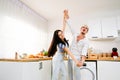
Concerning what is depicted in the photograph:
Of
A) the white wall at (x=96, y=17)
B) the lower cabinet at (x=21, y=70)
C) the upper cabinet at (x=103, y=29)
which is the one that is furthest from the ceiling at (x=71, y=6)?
the lower cabinet at (x=21, y=70)

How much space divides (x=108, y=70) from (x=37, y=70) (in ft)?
5.23

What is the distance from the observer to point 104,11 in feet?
13.2

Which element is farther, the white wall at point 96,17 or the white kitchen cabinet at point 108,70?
the white wall at point 96,17

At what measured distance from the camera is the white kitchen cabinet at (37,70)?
208 cm

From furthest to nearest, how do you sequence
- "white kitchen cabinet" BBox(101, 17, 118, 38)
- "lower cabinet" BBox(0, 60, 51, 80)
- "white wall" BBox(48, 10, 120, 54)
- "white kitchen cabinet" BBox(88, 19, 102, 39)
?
"white wall" BBox(48, 10, 120, 54) < "white kitchen cabinet" BBox(88, 19, 102, 39) < "white kitchen cabinet" BBox(101, 17, 118, 38) < "lower cabinet" BBox(0, 60, 51, 80)

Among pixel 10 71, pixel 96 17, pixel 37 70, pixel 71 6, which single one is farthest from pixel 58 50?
pixel 96 17

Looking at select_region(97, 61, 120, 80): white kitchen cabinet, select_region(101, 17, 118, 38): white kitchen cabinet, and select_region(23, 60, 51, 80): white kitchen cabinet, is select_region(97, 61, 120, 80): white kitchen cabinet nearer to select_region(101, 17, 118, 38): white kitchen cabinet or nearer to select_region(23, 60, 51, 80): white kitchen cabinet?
select_region(101, 17, 118, 38): white kitchen cabinet

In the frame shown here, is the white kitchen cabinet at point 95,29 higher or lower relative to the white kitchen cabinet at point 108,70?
higher

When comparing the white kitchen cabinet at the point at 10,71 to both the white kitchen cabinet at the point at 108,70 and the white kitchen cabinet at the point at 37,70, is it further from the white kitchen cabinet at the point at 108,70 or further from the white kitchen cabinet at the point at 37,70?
the white kitchen cabinet at the point at 108,70

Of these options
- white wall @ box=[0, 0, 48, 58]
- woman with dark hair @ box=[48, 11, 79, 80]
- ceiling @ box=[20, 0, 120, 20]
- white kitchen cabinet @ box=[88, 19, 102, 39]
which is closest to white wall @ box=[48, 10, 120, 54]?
ceiling @ box=[20, 0, 120, 20]

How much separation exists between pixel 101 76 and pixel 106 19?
1.68 metres

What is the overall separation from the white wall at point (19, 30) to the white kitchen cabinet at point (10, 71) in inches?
21.0

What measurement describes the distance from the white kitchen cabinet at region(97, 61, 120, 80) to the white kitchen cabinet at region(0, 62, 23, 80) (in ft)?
5.89

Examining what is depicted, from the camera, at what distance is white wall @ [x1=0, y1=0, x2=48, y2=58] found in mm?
2771
